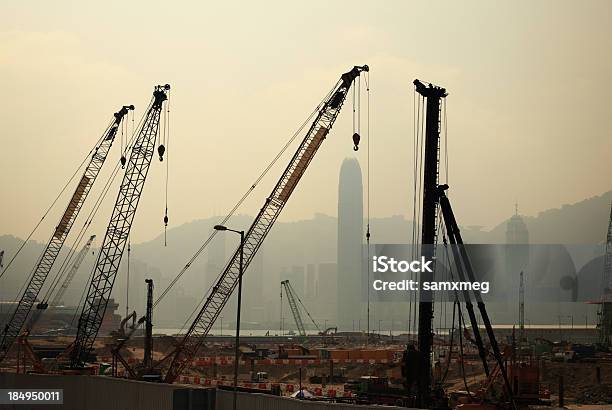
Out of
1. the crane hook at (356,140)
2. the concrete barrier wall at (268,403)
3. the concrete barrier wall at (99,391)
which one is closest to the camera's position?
the concrete barrier wall at (268,403)

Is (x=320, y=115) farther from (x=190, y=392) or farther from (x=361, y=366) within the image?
(x=190, y=392)

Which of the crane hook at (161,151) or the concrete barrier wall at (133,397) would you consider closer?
the concrete barrier wall at (133,397)

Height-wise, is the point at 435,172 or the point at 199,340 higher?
the point at 435,172

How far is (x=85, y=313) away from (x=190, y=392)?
78.4m

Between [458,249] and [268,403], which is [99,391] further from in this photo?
[458,249]

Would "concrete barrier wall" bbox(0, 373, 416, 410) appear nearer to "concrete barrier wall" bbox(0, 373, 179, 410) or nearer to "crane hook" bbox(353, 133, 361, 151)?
"concrete barrier wall" bbox(0, 373, 179, 410)

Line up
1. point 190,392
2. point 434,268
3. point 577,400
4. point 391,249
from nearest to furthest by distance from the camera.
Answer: point 190,392 < point 434,268 < point 577,400 < point 391,249

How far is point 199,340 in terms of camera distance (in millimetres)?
130625

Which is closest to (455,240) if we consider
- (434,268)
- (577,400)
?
(434,268)

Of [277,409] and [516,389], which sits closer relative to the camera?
[277,409]

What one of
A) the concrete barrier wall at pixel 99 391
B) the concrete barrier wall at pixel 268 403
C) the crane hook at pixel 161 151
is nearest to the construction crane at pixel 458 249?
the concrete barrier wall at pixel 268 403

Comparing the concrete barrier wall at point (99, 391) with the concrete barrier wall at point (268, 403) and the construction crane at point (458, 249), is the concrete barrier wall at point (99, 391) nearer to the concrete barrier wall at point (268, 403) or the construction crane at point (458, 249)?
the concrete barrier wall at point (268, 403)

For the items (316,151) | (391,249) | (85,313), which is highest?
(316,151)

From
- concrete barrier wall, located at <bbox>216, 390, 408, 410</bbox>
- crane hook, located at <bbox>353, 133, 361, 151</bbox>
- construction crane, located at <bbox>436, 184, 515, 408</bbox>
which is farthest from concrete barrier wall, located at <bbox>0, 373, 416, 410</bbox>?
crane hook, located at <bbox>353, 133, 361, 151</bbox>
